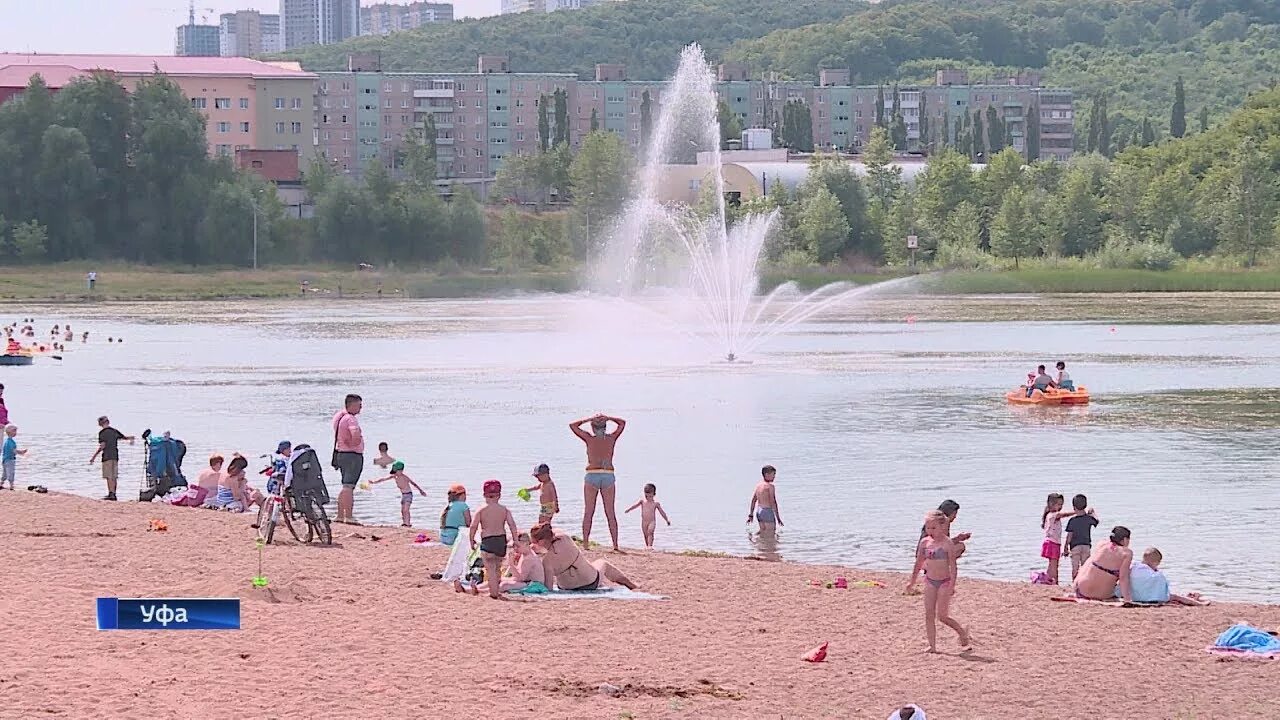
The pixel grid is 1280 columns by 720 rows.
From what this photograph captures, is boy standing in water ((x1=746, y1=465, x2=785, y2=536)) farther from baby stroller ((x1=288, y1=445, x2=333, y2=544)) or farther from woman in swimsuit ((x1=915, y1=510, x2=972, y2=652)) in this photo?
woman in swimsuit ((x1=915, y1=510, x2=972, y2=652))

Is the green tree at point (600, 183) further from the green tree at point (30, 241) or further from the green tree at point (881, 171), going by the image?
the green tree at point (30, 241)

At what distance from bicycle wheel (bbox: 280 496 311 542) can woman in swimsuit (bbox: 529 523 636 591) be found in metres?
4.38

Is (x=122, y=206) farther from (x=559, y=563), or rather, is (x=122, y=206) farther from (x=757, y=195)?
(x=559, y=563)

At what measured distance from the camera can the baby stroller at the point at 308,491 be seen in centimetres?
2439

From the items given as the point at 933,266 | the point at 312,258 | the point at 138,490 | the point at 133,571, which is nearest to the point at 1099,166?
the point at 933,266

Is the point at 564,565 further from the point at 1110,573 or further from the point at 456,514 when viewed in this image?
the point at 1110,573

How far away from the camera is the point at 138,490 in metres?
32.8

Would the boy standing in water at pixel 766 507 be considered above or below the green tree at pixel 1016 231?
below

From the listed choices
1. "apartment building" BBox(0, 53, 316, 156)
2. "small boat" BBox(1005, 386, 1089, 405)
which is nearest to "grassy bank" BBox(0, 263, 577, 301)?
"apartment building" BBox(0, 53, 316, 156)

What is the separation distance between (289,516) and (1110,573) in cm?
1038

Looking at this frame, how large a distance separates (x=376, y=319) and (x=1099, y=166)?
78.6m

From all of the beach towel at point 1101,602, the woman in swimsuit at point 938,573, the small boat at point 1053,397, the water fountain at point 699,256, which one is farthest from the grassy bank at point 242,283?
the woman in swimsuit at point 938,573

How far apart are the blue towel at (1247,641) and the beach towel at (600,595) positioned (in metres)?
5.90

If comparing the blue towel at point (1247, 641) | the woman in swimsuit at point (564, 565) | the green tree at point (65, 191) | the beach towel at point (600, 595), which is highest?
the green tree at point (65, 191)
